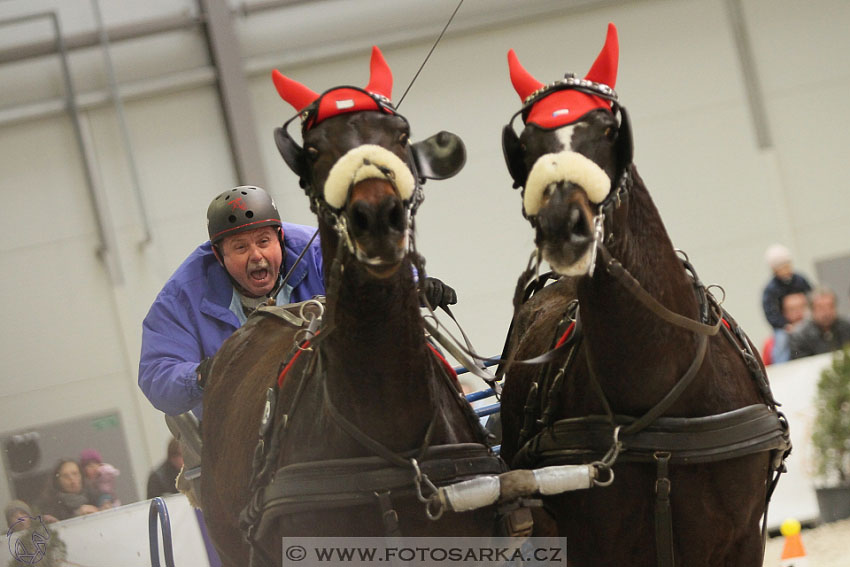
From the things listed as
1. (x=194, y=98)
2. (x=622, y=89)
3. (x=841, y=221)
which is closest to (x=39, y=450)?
(x=194, y=98)

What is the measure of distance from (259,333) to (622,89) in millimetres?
7403

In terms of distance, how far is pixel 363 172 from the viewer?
97.0 inches

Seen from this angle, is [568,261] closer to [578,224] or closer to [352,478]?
[578,224]

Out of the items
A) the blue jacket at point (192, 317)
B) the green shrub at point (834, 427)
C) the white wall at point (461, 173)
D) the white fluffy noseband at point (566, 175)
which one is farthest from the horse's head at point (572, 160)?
the white wall at point (461, 173)

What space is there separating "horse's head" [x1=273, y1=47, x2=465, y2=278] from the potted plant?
4400mm

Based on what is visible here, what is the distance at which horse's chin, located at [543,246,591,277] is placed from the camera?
99.4 inches

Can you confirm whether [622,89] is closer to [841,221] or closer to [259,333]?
[841,221]

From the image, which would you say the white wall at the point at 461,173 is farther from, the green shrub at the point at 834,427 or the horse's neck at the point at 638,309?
the horse's neck at the point at 638,309

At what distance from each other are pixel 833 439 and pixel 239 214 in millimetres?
4136

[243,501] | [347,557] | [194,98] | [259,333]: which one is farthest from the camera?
[194,98]

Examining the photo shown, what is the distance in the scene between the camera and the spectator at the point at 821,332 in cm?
705

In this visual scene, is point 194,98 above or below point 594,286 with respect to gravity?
above

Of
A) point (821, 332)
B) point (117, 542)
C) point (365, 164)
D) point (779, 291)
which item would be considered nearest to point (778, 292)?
point (779, 291)

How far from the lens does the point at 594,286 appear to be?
2.82 meters
